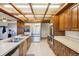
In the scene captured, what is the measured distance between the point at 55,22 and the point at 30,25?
21.7ft

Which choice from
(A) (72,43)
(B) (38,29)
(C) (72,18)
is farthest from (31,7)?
(B) (38,29)

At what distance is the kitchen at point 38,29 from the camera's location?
13.8 feet

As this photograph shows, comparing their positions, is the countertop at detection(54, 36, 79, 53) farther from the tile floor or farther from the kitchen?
the tile floor

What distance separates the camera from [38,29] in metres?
14.1

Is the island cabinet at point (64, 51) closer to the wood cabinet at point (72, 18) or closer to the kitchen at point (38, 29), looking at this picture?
the kitchen at point (38, 29)

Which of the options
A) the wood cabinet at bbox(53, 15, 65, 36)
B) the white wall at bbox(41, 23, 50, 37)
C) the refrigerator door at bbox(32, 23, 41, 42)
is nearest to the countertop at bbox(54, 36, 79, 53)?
the wood cabinet at bbox(53, 15, 65, 36)

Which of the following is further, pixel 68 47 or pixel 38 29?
pixel 38 29

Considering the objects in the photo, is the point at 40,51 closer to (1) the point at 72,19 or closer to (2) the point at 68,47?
(1) the point at 72,19

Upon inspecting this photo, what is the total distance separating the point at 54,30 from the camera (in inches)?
311

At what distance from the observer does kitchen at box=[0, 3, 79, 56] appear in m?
4.21

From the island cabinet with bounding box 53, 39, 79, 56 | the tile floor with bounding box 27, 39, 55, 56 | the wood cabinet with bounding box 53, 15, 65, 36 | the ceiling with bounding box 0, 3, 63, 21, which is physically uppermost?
the ceiling with bounding box 0, 3, 63, 21

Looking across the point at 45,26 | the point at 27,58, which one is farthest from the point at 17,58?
the point at 45,26

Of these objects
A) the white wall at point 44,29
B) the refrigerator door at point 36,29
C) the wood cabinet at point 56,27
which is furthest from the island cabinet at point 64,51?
the white wall at point 44,29

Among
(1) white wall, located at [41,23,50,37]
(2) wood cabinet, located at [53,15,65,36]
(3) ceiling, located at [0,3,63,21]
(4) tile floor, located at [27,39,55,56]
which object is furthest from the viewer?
(1) white wall, located at [41,23,50,37]
